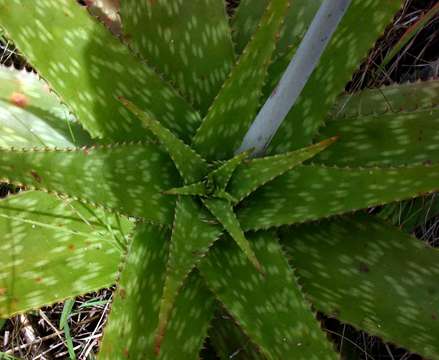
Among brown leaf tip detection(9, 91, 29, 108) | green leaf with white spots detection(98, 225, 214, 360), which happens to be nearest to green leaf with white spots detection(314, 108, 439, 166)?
green leaf with white spots detection(98, 225, 214, 360)

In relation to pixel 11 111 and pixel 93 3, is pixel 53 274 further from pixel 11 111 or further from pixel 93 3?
pixel 93 3

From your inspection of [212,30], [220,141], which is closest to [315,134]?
[220,141]

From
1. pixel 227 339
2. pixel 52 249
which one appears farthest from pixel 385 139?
pixel 52 249

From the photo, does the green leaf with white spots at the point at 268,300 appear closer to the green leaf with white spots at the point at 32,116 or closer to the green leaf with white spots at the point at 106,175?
the green leaf with white spots at the point at 106,175

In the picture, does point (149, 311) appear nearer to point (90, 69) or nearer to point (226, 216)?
point (226, 216)

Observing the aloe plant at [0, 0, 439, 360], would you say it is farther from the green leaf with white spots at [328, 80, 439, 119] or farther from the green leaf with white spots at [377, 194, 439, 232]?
the green leaf with white spots at [377, 194, 439, 232]

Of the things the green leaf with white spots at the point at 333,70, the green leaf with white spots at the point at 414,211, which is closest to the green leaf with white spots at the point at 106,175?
the green leaf with white spots at the point at 333,70
